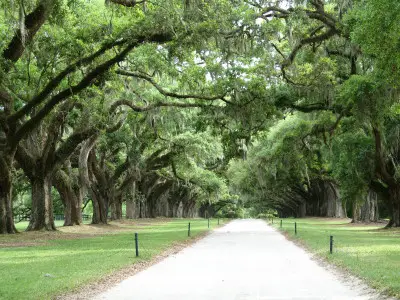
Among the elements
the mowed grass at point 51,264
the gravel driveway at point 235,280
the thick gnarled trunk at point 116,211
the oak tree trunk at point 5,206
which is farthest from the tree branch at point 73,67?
the thick gnarled trunk at point 116,211

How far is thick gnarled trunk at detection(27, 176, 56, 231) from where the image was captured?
25.4 metres

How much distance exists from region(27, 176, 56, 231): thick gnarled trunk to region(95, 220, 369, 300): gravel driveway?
1203 cm

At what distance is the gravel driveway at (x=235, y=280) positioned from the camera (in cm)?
895

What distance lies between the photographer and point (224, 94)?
68.9 feet

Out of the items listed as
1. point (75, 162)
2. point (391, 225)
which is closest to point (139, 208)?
point (75, 162)

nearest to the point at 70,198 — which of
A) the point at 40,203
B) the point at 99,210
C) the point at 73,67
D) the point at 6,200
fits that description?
the point at 99,210

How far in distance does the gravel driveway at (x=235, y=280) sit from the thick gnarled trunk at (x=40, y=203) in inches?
474

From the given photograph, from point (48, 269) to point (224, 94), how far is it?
11.1 m

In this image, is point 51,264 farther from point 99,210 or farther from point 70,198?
point 99,210

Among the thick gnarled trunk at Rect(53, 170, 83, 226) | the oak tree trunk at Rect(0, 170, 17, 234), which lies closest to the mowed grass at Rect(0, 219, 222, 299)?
the oak tree trunk at Rect(0, 170, 17, 234)

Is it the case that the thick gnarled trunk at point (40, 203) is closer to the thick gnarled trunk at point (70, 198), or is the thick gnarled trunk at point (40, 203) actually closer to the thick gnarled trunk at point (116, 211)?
the thick gnarled trunk at point (70, 198)

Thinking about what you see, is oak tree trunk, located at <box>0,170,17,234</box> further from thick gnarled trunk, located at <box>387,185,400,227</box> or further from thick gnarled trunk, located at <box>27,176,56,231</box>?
thick gnarled trunk, located at <box>387,185,400,227</box>

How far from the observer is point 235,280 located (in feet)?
35.1

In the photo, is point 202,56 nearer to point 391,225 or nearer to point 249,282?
point 249,282
